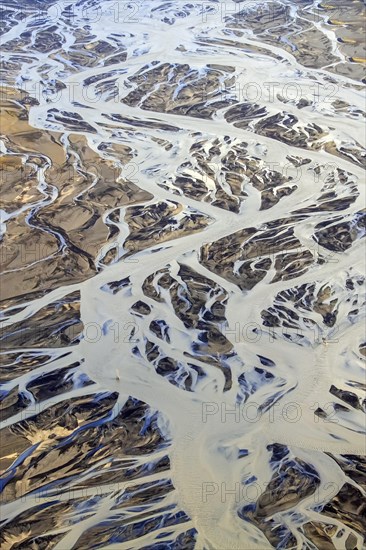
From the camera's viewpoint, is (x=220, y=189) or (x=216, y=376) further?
(x=220, y=189)

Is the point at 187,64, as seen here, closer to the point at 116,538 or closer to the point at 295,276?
the point at 295,276

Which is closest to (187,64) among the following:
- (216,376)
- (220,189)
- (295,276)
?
(220,189)

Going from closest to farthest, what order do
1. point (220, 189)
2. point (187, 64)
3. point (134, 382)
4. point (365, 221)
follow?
point (134, 382)
point (365, 221)
point (220, 189)
point (187, 64)

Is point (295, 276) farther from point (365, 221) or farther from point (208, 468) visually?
point (208, 468)

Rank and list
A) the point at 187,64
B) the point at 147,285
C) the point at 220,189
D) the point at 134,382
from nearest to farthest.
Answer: the point at 134,382
the point at 147,285
the point at 220,189
the point at 187,64

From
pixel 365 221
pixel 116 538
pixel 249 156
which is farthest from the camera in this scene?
pixel 249 156

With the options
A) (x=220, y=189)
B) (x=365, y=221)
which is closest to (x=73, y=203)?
(x=220, y=189)
